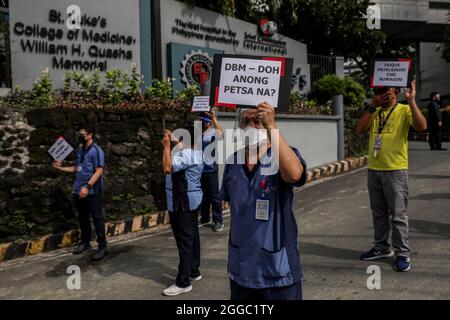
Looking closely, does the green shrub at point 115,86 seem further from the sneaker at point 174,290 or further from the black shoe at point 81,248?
the sneaker at point 174,290

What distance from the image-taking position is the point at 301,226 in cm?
668

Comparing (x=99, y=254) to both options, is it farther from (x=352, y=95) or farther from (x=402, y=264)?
(x=352, y=95)

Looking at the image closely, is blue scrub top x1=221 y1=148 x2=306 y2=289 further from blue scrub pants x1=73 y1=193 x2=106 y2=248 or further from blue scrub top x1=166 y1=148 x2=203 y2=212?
blue scrub pants x1=73 y1=193 x2=106 y2=248

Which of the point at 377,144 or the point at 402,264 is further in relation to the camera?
the point at 377,144

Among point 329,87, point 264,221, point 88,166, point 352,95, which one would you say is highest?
point 329,87

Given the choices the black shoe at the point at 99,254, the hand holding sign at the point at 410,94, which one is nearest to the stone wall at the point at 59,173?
the black shoe at the point at 99,254

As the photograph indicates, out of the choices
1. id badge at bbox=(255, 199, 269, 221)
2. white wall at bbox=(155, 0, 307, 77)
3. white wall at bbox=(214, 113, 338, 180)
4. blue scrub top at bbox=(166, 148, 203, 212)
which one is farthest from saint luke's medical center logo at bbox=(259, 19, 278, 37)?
id badge at bbox=(255, 199, 269, 221)

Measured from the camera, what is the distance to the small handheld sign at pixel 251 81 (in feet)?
9.44

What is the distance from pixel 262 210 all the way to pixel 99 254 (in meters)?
3.80

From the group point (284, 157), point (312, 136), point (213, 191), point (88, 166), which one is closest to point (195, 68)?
point (312, 136)

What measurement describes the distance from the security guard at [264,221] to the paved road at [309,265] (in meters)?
1.70

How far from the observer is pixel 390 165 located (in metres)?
4.68

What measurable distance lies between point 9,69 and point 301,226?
606cm

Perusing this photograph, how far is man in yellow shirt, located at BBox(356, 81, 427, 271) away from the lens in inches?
180
